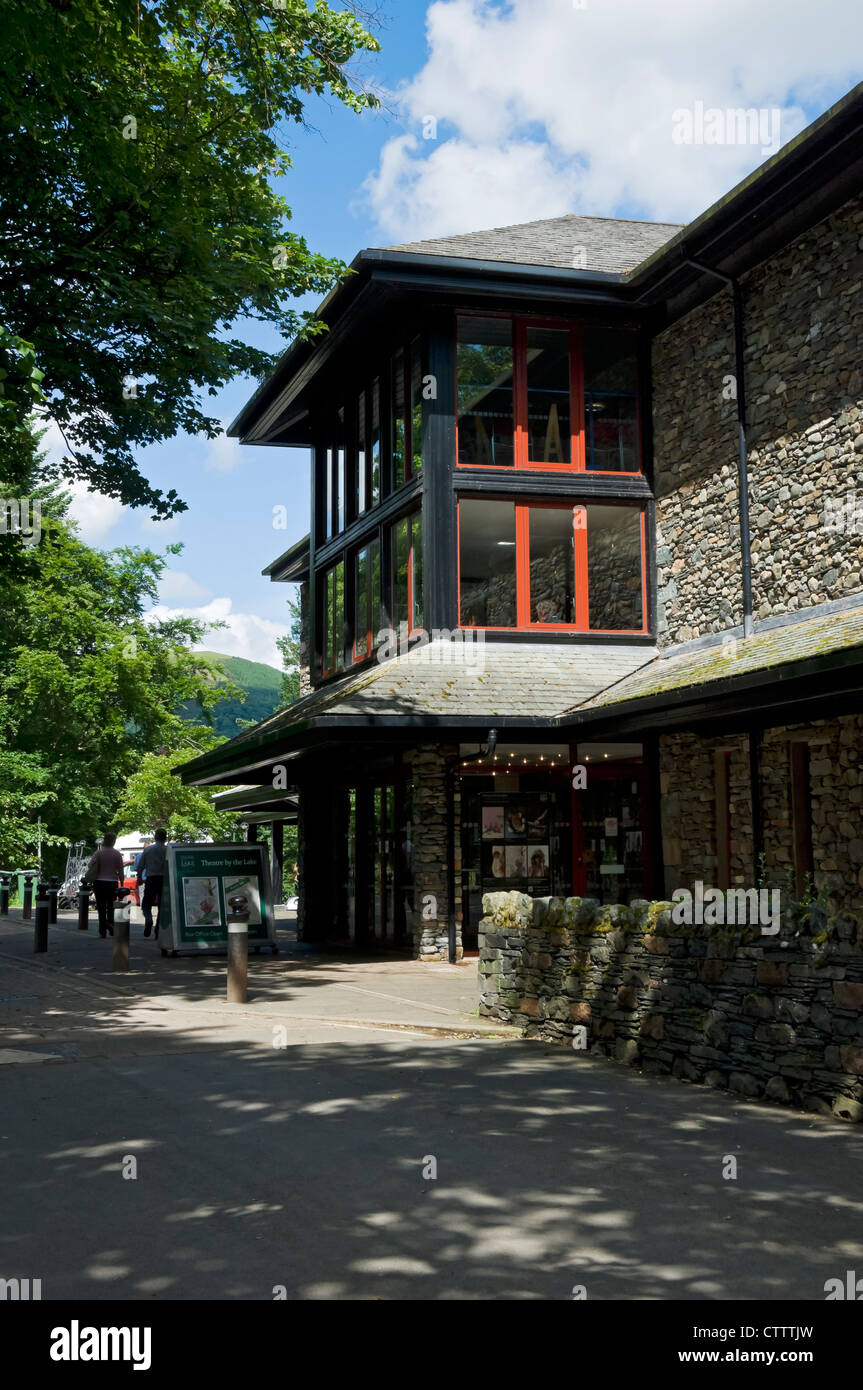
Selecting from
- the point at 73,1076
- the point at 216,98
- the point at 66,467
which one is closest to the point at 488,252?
the point at 216,98

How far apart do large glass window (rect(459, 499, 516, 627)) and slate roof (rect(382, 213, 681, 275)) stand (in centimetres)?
380

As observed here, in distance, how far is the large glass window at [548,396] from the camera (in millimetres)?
19703

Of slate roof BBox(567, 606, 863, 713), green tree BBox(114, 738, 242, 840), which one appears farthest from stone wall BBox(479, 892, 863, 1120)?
green tree BBox(114, 738, 242, 840)

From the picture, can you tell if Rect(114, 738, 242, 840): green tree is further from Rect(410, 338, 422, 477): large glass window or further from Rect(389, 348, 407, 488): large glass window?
Rect(410, 338, 422, 477): large glass window

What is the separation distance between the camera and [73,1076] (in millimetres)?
8414

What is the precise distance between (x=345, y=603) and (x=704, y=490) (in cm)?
776

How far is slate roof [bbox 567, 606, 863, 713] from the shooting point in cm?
1235

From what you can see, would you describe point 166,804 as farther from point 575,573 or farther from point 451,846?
→ point 451,846

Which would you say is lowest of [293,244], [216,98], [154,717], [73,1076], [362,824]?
[73,1076]

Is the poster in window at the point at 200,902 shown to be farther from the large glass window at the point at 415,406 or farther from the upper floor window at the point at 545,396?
the upper floor window at the point at 545,396

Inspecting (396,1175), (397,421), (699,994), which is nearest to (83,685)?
(397,421)

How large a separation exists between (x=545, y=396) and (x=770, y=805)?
7.83m
